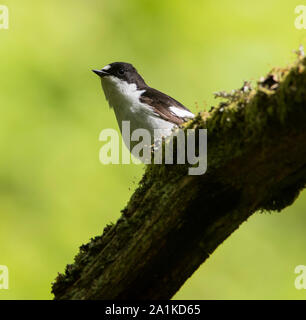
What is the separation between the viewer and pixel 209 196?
7.95 ft

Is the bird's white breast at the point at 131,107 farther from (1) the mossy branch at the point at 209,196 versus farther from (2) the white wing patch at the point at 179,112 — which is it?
(1) the mossy branch at the point at 209,196

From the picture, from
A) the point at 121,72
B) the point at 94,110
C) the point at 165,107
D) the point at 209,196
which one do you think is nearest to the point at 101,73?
the point at 121,72

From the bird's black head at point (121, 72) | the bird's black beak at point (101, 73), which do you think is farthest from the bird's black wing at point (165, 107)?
the bird's black beak at point (101, 73)

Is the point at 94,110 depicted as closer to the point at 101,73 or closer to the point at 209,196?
the point at 101,73

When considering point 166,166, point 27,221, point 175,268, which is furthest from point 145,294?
point 27,221

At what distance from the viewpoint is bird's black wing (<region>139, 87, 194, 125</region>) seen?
15.0ft

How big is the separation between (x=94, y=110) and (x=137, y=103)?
0.73 metres

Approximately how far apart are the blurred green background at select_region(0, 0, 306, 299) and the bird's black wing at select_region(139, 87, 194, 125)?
25cm

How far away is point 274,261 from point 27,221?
231 centimetres

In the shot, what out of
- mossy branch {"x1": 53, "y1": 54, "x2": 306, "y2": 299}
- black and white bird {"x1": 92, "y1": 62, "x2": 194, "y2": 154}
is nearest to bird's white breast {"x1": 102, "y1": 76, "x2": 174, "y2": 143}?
black and white bird {"x1": 92, "y1": 62, "x2": 194, "y2": 154}

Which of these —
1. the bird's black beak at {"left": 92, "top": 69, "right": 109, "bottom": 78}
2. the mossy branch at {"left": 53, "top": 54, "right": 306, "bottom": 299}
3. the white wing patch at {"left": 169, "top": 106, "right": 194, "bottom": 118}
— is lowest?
the mossy branch at {"left": 53, "top": 54, "right": 306, "bottom": 299}

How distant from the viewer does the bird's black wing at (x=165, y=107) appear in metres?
4.57

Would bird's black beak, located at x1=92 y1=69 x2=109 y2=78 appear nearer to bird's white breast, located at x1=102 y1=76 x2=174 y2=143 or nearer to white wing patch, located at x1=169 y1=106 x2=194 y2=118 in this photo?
bird's white breast, located at x1=102 y1=76 x2=174 y2=143
